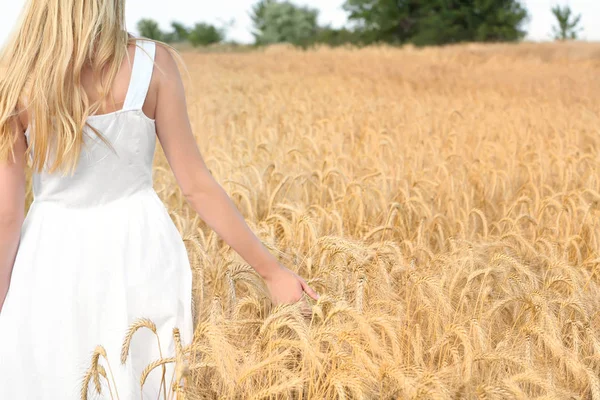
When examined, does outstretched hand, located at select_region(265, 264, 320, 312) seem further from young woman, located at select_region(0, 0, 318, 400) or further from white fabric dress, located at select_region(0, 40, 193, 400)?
white fabric dress, located at select_region(0, 40, 193, 400)

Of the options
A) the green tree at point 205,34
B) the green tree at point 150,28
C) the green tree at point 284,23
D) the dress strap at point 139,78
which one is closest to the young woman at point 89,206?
the dress strap at point 139,78

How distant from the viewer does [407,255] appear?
2697mm

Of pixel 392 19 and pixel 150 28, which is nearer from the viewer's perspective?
pixel 392 19

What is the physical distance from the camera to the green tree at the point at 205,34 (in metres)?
43.6

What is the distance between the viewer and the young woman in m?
1.47

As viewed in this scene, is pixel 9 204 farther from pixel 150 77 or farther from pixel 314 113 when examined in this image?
pixel 314 113

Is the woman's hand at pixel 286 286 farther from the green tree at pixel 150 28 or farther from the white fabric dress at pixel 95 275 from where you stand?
the green tree at pixel 150 28

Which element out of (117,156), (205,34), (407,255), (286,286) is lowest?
(407,255)

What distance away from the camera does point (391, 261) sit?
2275 millimetres

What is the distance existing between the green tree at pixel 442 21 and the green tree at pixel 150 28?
54.6ft

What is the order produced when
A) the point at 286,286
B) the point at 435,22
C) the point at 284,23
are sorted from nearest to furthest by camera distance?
the point at 286,286
the point at 435,22
the point at 284,23

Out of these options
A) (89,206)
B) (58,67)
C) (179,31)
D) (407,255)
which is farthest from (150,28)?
(58,67)

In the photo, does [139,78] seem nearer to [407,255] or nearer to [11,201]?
[11,201]

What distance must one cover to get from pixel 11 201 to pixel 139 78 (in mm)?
395
